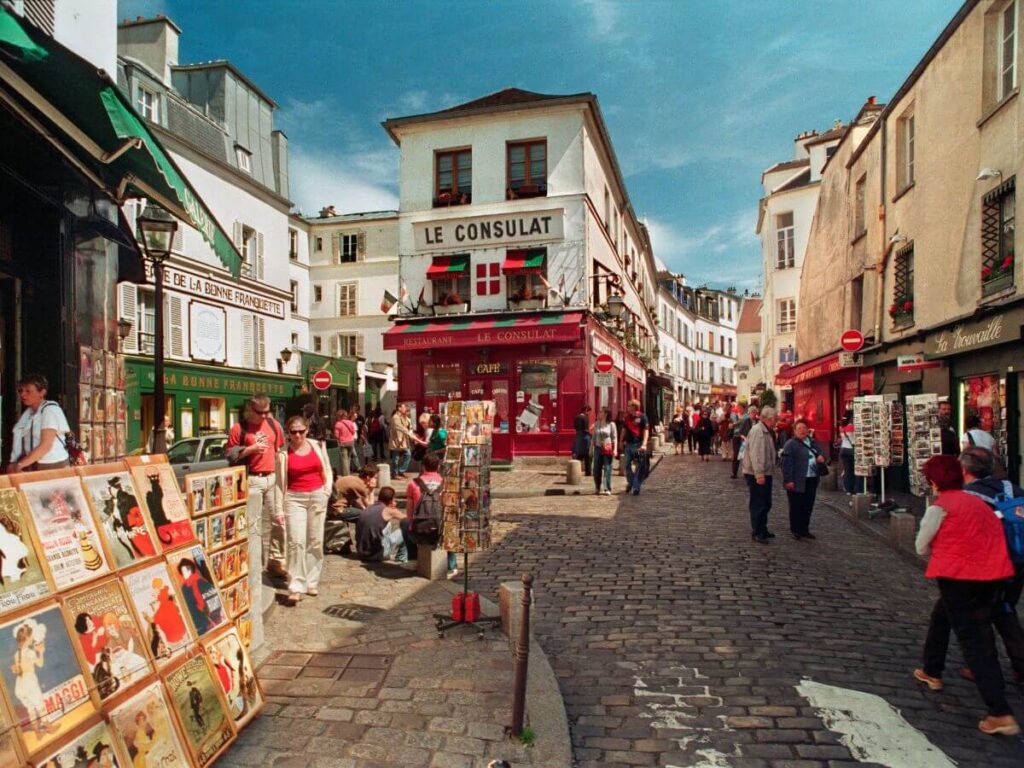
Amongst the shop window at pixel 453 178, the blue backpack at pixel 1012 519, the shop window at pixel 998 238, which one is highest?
the shop window at pixel 453 178

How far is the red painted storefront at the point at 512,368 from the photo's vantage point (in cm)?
2017

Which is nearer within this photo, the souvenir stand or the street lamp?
the souvenir stand

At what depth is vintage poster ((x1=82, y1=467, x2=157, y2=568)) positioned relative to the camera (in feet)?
10.1

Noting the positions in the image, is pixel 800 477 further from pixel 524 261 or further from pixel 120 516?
pixel 524 261

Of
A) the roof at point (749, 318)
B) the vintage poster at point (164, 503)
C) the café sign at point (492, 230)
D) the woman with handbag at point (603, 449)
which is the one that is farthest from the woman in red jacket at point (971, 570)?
the roof at point (749, 318)

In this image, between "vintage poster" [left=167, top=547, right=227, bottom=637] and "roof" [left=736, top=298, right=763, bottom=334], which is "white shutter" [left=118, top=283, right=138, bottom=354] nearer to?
"vintage poster" [left=167, top=547, right=227, bottom=637]

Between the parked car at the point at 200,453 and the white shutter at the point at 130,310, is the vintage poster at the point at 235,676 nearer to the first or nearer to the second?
the parked car at the point at 200,453

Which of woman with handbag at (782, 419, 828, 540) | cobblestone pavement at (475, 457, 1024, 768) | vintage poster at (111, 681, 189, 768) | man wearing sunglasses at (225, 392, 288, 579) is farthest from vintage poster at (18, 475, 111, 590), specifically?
woman with handbag at (782, 419, 828, 540)

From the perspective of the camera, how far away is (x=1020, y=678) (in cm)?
452

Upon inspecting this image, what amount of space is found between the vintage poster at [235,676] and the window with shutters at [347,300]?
32532mm

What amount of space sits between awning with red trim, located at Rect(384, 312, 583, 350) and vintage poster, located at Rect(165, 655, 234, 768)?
16709mm

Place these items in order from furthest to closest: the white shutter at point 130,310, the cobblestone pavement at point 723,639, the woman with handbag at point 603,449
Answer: the white shutter at point 130,310, the woman with handbag at point 603,449, the cobblestone pavement at point 723,639

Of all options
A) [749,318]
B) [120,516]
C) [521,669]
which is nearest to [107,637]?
[120,516]

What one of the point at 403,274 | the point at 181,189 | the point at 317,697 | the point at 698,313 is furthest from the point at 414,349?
the point at 698,313
